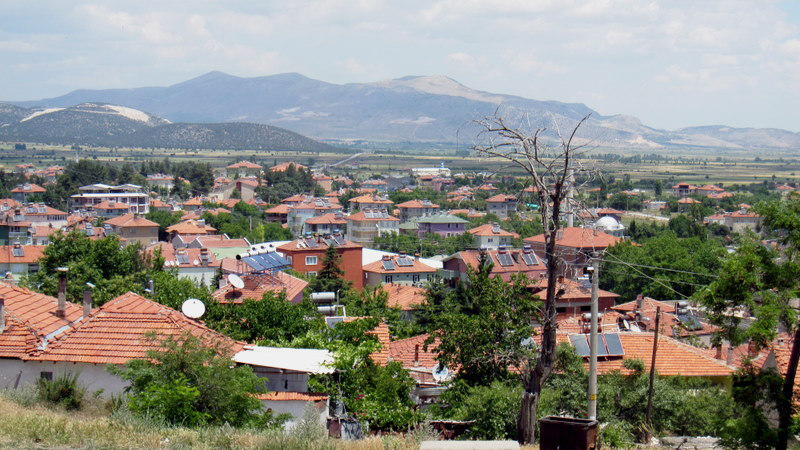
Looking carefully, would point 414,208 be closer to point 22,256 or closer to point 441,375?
point 22,256

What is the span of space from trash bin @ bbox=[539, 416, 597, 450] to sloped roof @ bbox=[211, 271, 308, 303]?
44.8 feet

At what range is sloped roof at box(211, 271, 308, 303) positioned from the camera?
24531 millimetres

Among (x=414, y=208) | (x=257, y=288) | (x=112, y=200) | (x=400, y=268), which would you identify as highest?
(x=257, y=288)

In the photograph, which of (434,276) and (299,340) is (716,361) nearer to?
(299,340)

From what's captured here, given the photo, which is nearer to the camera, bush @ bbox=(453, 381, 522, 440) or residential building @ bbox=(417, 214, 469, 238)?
bush @ bbox=(453, 381, 522, 440)

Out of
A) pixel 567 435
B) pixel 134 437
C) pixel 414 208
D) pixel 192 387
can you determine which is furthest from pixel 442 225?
pixel 567 435

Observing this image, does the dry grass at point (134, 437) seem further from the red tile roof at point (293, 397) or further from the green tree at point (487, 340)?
the green tree at point (487, 340)

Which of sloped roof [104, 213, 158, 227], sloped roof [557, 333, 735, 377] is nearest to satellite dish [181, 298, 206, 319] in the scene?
sloped roof [557, 333, 735, 377]

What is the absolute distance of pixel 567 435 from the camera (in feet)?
28.2

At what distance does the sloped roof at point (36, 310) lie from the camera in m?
15.1

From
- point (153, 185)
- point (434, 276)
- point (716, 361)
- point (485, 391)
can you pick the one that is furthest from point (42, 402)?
point (153, 185)

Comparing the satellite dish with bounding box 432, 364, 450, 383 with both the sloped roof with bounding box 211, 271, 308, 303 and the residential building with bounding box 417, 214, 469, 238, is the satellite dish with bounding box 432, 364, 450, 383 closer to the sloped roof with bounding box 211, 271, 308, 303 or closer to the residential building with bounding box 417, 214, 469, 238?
the sloped roof with bounding box 211, 271, 308, 303

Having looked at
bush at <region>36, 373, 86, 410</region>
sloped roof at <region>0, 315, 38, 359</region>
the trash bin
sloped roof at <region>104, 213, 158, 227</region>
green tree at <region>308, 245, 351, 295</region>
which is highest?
the trash bin

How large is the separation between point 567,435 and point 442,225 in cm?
7608
